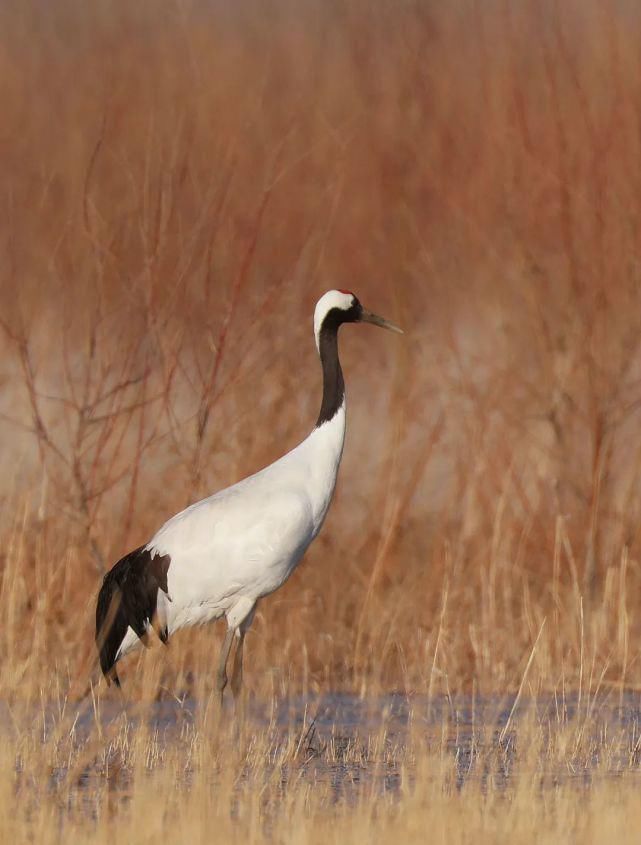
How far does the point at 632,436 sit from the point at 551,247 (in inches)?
36.5

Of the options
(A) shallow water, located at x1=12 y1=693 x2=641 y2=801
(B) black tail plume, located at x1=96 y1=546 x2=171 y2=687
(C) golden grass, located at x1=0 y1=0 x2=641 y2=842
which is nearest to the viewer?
(A) shallow water, located at x1=12 y1=693 x2=641 y2=801

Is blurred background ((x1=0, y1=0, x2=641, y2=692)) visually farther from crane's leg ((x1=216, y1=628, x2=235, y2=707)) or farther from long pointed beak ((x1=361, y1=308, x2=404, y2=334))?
long pointed beak ((x1=361, y1=308, x2=404, y2=334))

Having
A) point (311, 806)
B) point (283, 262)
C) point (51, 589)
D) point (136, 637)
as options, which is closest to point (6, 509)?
point (51, 589)

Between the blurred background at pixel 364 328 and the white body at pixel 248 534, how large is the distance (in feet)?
1.25

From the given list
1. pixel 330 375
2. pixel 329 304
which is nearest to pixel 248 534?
pixel 330 375

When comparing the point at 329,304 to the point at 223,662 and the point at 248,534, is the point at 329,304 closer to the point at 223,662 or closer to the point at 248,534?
the point at 248,534

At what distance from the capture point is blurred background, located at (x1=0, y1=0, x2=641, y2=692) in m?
7.55

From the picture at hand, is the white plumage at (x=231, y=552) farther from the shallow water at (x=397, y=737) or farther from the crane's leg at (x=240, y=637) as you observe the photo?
the shallow water at (x=397, y=737)

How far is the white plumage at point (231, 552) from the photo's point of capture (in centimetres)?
644

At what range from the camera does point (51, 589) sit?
7.58 meters

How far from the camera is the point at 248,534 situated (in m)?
6.45

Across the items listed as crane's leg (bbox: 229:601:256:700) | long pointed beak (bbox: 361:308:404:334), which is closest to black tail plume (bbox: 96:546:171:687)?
crane's leg (bbox: 229:601:256:700)

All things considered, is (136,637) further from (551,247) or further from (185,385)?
(185,385)

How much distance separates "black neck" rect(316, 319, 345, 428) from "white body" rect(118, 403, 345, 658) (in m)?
0.04
